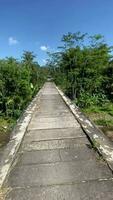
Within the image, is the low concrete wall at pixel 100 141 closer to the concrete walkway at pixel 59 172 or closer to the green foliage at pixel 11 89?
the concrete walkway at pixel 59 172

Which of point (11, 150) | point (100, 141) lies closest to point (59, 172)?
point (11, 150)

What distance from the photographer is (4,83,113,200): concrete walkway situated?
3.17 m

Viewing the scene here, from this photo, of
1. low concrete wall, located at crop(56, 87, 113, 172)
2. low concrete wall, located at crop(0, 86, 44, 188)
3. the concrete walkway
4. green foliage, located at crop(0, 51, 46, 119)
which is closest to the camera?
the concrete walkway

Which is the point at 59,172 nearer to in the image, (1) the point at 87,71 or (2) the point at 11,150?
(2) the point at 11,150

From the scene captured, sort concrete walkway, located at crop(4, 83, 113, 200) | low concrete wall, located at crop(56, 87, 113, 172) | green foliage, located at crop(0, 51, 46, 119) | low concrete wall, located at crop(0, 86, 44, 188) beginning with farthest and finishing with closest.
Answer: green foliage, located at crop(0, 51, 46, 119)
low concrete wall, located at crop(56, 87, 113, 172)
low concrete wall, located at crop(0, 86, 44, 188)
concrete walkway, located at crop(4, 83, 113, 200)

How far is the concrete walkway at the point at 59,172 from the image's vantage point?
317cm

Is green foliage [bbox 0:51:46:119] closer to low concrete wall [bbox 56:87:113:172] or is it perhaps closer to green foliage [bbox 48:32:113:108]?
green foliage [bbox 48:32:113:108]

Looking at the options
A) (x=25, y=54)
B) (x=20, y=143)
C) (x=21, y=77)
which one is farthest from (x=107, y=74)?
(x=25, y=54)

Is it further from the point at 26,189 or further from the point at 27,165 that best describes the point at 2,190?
the point at 27,165

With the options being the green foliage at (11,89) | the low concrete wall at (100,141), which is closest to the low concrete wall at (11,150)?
the low concrete wall at (100,141)

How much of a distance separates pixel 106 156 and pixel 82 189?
1.12 m

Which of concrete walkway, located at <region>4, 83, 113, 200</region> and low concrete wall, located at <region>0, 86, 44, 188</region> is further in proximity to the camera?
low concrete wall, located at <region>0, 86, 44, 188</region>

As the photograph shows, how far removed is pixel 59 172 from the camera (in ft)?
12.4

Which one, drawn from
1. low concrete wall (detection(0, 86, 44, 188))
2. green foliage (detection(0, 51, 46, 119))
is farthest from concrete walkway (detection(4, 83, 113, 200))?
green foliage (detection(0, 51, 46, 119))
